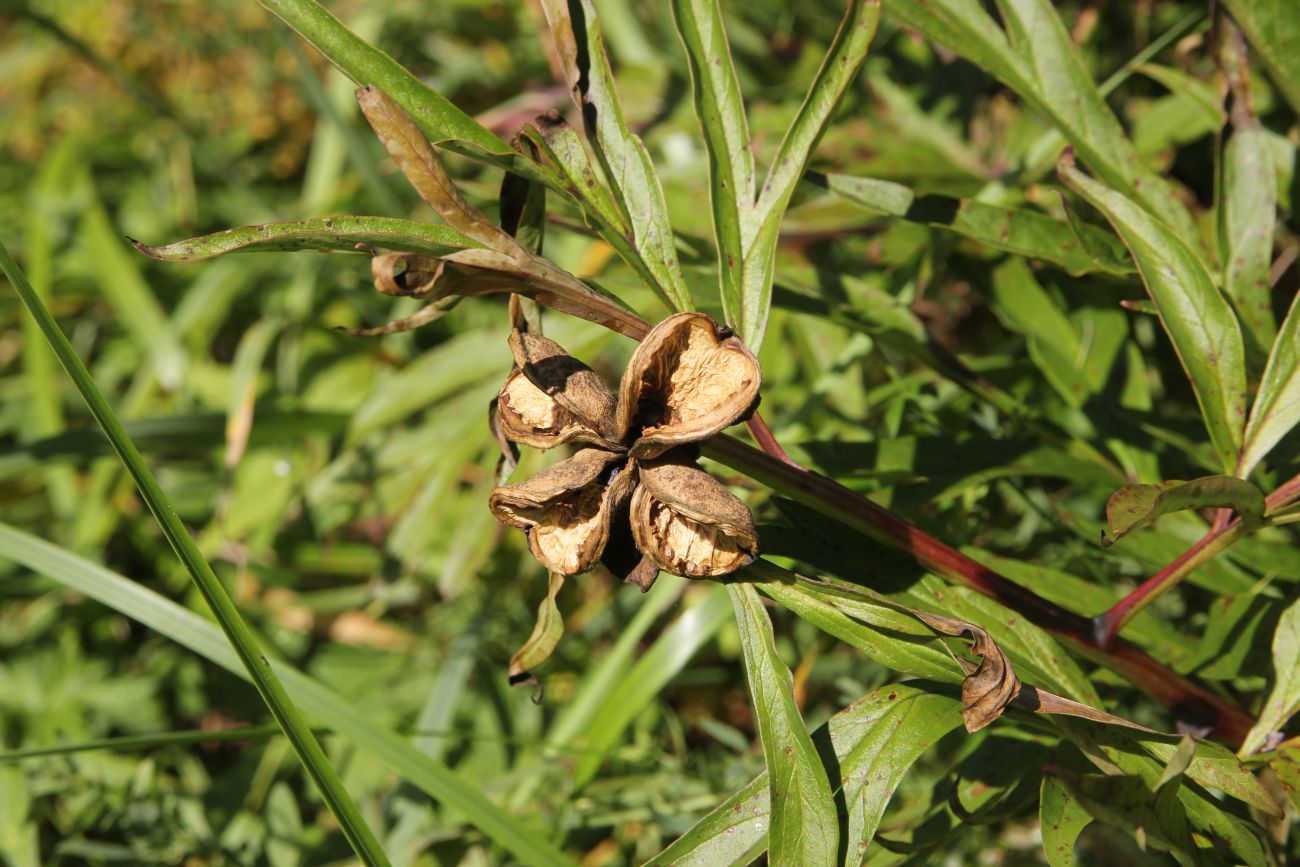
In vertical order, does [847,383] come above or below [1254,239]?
below

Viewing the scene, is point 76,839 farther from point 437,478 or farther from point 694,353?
point 694,353

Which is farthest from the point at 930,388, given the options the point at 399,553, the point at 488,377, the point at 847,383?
the point at 399,553

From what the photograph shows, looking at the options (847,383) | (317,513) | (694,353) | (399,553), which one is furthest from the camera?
(317,513)

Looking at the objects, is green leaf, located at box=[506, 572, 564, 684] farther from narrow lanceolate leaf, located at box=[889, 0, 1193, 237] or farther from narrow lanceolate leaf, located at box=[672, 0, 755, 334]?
narrow lanceolate leaf, located at box=[889, 0, 1193, 237]

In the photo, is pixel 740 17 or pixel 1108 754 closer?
pixel 1108 754

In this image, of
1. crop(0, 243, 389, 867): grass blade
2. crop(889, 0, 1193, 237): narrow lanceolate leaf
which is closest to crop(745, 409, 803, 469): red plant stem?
crop(0, 243, 389, 867): grass blade
